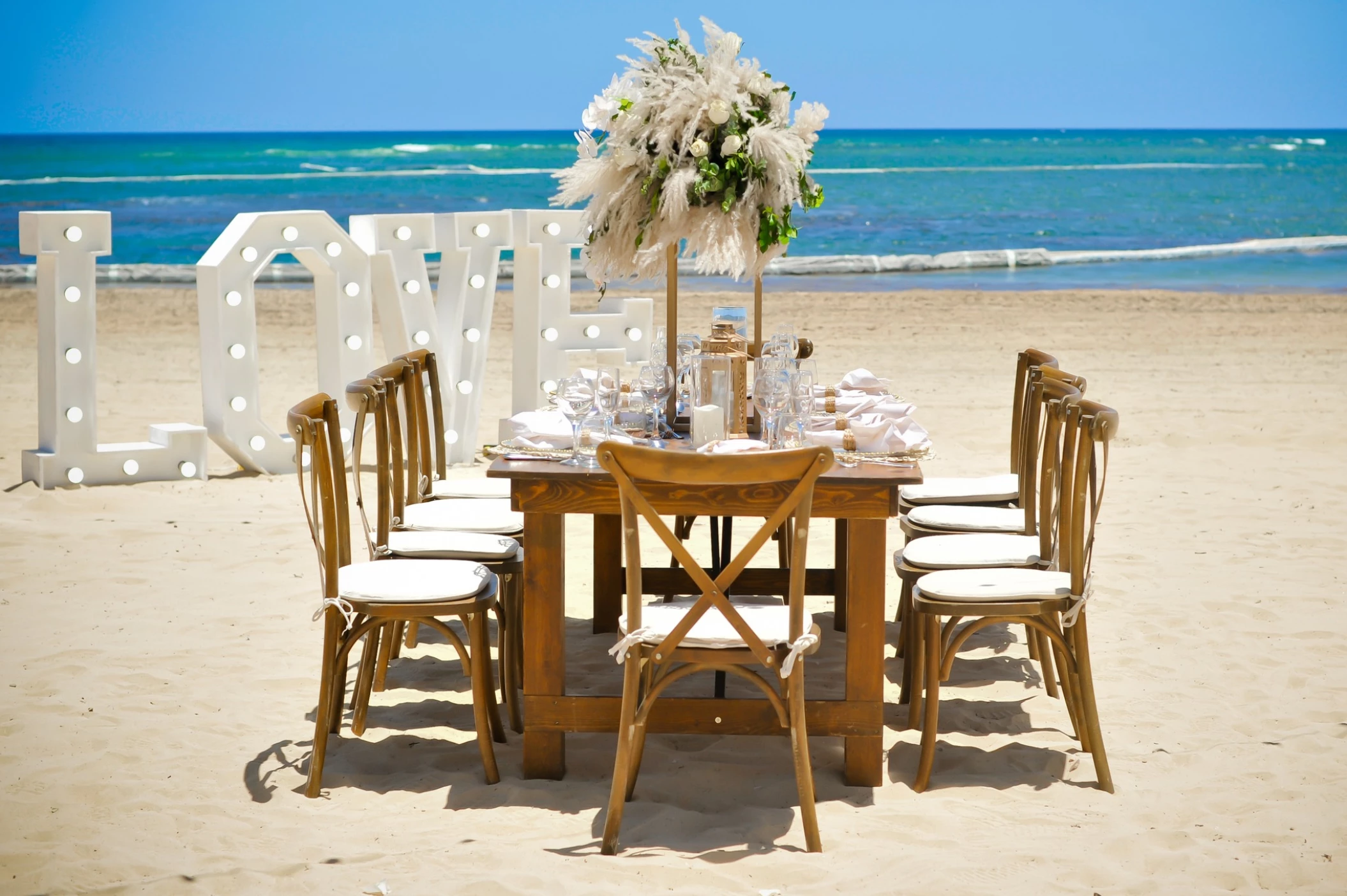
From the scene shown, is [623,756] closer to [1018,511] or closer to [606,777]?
[606,777]

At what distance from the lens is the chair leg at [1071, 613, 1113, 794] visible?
3598mm

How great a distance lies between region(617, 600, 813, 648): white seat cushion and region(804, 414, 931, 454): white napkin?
55 centimetres

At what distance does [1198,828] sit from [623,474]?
5.78 feet

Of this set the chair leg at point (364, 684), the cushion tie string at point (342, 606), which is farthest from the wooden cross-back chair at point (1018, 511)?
the cushion tie string at point (342, 606)

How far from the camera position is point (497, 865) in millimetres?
3137

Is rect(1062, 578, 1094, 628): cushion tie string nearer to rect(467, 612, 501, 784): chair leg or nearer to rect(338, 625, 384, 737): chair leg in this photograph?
rect(467, 612, 501, 784): chair leg

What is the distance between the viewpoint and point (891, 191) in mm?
37125

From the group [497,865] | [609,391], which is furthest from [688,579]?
[497,865]

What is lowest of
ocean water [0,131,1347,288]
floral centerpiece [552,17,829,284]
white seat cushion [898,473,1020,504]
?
white seat cushion [898,473,1020,504]

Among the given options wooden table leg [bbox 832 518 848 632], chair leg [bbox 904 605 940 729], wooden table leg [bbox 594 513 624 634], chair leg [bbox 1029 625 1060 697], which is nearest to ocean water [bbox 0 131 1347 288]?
wooden table leg [bbox 832 518 848 632]

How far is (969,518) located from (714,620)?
1476mm

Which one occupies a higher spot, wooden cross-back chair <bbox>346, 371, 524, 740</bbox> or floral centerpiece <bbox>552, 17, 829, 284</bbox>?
floral centerpiece <bbox>552, 17, 829, 284</bbox>

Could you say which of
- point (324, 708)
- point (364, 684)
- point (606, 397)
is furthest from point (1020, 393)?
point (324, 708)

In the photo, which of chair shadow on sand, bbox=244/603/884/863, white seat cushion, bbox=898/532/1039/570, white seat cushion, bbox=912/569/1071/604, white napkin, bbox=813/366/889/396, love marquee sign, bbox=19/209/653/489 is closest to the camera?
chair shadow on sand, bbox=244/603/884/863
